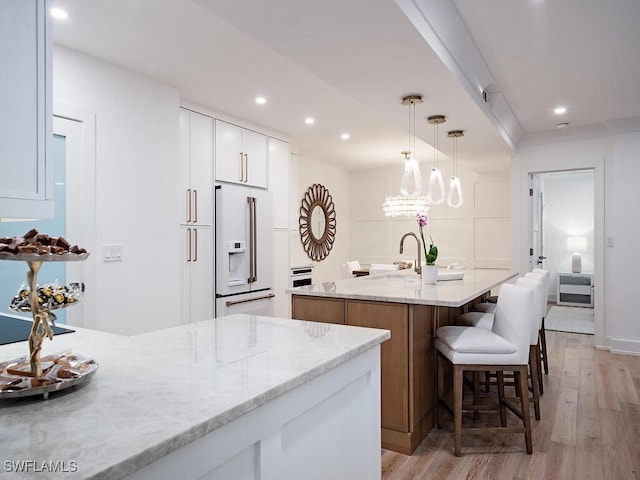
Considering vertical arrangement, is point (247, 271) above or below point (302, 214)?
below

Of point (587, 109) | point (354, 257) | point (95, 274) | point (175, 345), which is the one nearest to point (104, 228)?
point (95, 274)

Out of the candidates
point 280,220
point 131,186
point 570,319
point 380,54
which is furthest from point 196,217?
point 570,319

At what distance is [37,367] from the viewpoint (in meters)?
0.92

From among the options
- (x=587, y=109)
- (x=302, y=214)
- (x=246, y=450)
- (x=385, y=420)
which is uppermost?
(x=587, y=109)

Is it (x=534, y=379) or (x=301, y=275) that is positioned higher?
(x=301, y=275)

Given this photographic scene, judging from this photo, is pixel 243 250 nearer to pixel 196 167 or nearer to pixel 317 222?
pixel 196 167

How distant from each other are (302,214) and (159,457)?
591 centimetres

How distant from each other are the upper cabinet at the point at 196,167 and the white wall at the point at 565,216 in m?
6.23

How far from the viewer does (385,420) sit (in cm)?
251

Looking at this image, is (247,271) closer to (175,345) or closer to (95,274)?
(95,274)

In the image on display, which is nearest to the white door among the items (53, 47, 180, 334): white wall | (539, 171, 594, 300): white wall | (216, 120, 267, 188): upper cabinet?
(539, 171, 594, 300): white wall

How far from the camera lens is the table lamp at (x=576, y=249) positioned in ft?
24.9

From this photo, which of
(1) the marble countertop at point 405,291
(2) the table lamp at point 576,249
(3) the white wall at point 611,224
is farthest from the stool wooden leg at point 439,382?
(2) the table lamp at point 576,249

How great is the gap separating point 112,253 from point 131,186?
20.5 inches
